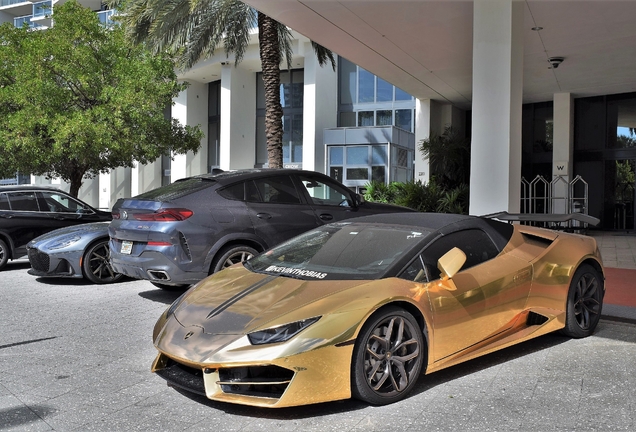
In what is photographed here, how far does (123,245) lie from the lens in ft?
25.1

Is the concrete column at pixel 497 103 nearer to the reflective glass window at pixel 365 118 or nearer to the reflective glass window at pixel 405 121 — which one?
the reflective glass window at pixel 405 121

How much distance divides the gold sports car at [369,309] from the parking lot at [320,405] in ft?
0.60

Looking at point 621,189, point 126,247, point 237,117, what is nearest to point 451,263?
point 126,247

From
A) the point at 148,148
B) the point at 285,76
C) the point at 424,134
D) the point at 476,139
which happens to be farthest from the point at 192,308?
the point at 285,76

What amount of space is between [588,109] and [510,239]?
19.3 m

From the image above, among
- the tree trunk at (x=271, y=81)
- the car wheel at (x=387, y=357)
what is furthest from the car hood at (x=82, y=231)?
the tree trunk at (x=271, y=81)

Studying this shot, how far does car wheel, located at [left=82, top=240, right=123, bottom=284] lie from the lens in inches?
369

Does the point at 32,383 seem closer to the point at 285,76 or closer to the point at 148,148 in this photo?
the point at 148,148

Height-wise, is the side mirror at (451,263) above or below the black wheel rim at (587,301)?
above

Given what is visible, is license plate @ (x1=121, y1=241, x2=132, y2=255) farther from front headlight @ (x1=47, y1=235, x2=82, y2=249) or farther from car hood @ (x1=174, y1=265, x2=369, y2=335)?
car hood @ (x1=174, y1=265, x2=369, y2=335)

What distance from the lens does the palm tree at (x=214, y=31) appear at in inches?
669

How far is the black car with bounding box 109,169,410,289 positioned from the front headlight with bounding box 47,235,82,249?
1.88 m

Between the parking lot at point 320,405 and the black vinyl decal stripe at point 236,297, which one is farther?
the black vinyl decal stripe at point 236,297

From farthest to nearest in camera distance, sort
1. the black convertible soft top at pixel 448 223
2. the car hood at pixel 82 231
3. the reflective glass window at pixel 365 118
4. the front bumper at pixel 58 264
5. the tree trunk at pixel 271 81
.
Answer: the reflective glass window at pixel 365 118, the tree trunk at pixel 271 81, the car hood at pixel 82 231, the front bumper at pixel 58 264, the black convertible soft top at pixel 448 223
